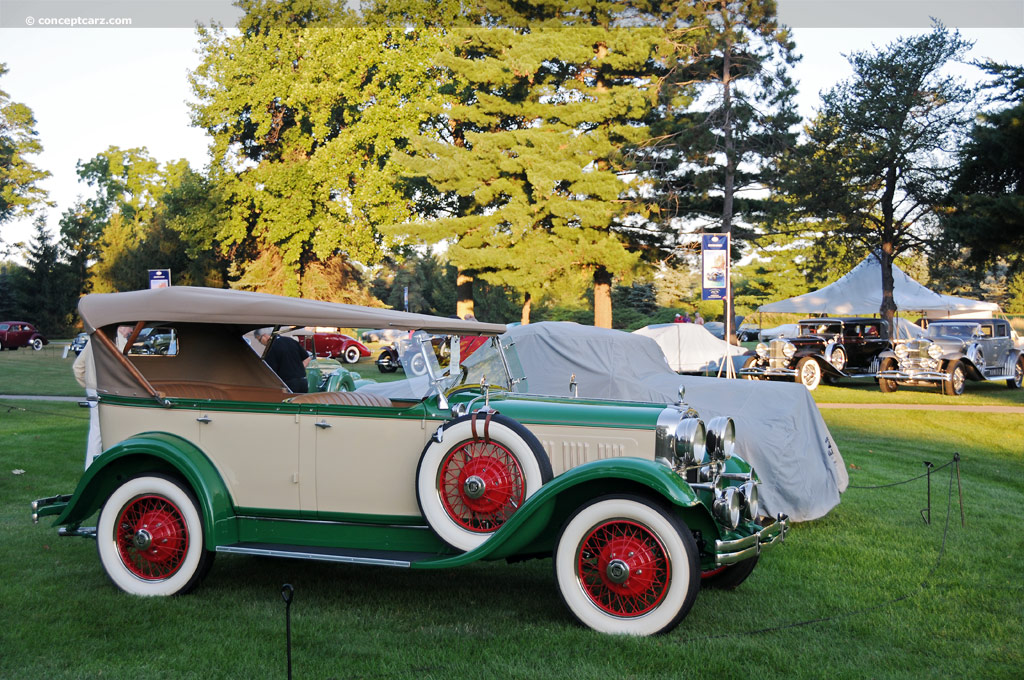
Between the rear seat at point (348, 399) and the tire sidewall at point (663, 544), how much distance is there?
1419 millimetres

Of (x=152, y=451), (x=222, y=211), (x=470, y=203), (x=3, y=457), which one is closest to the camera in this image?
(x=152, y=451)

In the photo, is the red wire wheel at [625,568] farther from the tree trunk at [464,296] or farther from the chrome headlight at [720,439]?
the tree trunk at [464,296]

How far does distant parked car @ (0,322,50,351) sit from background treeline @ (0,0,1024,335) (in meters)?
9.30

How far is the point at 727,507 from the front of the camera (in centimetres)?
469

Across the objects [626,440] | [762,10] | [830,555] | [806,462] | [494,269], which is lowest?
[830,555]

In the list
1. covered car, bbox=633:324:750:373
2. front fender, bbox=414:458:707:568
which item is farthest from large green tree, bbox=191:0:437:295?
front fender, bbox=414:458:707:568

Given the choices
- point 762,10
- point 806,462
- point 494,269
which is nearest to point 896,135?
point 762,10

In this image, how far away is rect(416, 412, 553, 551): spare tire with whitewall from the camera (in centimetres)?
484

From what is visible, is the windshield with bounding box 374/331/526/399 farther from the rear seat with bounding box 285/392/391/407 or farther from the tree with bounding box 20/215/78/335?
the tree with bounding box 20/215/78/335

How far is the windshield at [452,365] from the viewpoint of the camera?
535 centimetres

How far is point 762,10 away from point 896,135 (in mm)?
5886

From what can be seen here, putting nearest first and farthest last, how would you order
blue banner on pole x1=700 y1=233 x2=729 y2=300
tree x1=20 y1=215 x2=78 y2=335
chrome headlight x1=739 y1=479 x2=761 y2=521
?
chrome headlight x1=739 y1=479 x2=761 y2=521 → blue banner on pole x1=700 y1=233 x2=729 y2=300 → tree x1=20 y1=215 x2=78 y2=335

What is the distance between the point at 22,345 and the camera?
1673 inches

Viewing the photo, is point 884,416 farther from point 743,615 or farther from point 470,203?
point 470,203
